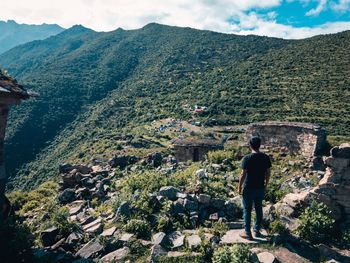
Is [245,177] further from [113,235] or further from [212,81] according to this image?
[212,81]

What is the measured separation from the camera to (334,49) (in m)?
60.4

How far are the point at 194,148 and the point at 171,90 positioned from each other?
169ft

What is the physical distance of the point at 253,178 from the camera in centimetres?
712

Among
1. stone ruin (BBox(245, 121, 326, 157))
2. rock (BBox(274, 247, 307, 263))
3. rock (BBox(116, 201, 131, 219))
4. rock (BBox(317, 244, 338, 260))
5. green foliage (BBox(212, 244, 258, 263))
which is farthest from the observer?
stone ruin (BBox(245, 121, 326, 157))

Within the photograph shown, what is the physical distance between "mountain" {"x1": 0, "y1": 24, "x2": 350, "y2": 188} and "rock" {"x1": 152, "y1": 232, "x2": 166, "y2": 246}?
32.2 metres

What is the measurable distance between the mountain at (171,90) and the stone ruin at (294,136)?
1928 centimetres

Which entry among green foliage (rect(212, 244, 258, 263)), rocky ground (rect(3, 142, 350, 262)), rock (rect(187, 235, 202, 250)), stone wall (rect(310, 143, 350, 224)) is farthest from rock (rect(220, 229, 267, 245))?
stone wall (rect(310, 143, 350, 224))

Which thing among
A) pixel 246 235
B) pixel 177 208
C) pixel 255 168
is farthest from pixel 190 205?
pixel 255 168

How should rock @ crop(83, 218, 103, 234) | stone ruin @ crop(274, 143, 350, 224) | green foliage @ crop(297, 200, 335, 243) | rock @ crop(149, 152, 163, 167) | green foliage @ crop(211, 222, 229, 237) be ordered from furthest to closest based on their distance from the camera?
rock @ crop(149, 152, 163, 167) → rock @ crop(83, 218, 103, 234) → stone ruin @ crop(274, 143, 350, 224) → green foliage @ crop(211, 222, 229, 237) → green foliage @ crop(297, 200, 335, 243)

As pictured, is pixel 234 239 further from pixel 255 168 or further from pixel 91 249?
pixel 91 249

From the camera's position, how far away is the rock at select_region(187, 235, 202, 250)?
697 cm

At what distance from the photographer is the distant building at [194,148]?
22.7 meters

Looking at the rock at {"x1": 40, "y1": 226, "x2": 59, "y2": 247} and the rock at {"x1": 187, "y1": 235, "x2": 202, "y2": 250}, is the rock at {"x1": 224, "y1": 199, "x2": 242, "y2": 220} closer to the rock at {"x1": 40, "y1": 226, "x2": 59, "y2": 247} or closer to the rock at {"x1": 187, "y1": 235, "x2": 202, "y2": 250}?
the rock at {"x1": 187, "y1": 235, "x2": 202, "y2": 250}

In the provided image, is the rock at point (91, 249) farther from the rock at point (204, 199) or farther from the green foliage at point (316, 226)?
the green foliage at point (316, 226)
